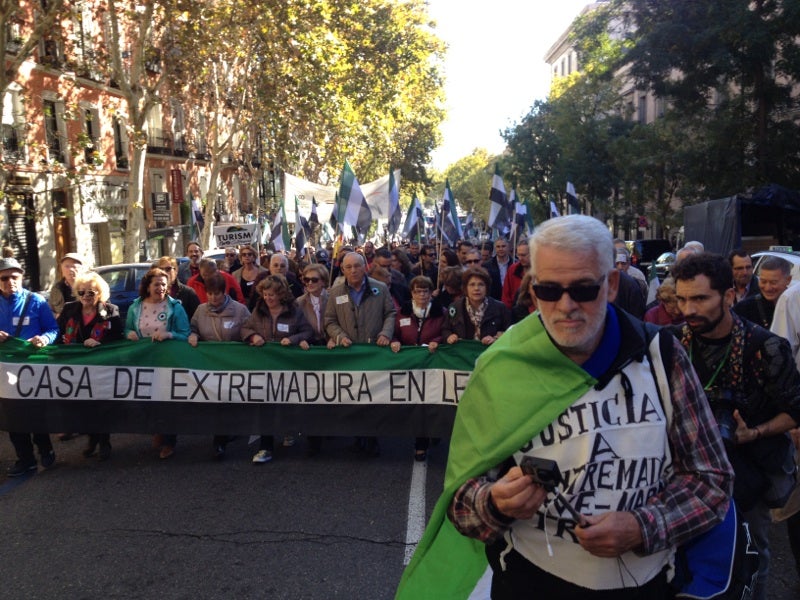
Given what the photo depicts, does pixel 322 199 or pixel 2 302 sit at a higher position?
pixel 322 199

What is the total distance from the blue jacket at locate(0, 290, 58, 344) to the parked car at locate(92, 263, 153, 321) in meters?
6.27

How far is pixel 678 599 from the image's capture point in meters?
1.97

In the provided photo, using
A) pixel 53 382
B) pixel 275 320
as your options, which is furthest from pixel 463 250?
pixel 53 382

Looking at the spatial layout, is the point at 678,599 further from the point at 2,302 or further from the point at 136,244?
the point at 136,244

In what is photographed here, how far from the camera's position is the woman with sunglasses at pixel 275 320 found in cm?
672

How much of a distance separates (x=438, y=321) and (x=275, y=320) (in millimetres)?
1494

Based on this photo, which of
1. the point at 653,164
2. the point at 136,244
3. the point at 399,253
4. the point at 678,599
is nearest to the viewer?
the point at 678,599

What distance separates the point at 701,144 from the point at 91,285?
75.2 feet

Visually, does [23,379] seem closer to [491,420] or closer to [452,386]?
[452,386]

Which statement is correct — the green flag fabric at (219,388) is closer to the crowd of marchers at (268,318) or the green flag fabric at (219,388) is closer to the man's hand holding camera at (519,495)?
the crowd of marchers at (268,318)

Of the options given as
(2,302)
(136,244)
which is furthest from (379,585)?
(136,244)

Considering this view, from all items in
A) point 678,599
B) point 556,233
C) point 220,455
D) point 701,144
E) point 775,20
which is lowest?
point 220,455

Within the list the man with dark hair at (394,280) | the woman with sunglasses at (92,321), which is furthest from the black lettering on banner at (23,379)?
the man with dark hair at (394,280)

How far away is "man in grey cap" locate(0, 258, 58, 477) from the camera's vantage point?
639 cm
